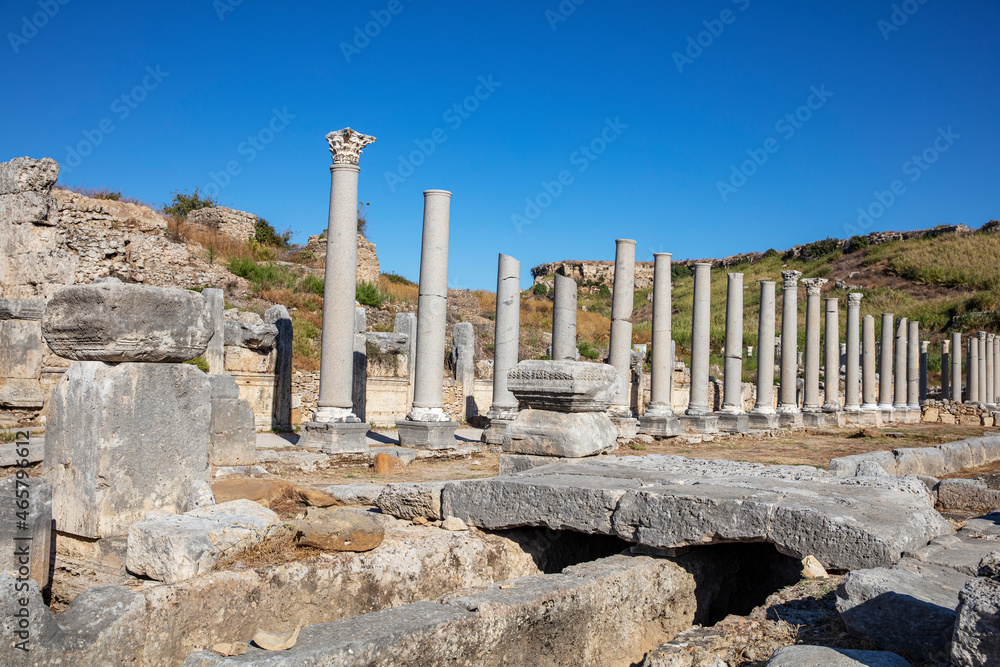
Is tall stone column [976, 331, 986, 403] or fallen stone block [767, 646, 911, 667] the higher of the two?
tall stone column [976, 331, 986, 403]

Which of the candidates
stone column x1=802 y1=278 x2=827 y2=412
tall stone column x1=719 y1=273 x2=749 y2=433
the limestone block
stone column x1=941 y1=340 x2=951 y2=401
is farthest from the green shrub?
stone column x1=941 y1=340 x2=951 y2=401

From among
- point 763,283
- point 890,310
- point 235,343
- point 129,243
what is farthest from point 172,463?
point 890,310

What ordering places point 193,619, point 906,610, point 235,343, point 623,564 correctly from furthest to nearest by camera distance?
point 235,343
point 623,564
point 193,619
point 906,610

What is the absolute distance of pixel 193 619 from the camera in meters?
3.85

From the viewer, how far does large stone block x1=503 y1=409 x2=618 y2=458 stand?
7148 millimetres

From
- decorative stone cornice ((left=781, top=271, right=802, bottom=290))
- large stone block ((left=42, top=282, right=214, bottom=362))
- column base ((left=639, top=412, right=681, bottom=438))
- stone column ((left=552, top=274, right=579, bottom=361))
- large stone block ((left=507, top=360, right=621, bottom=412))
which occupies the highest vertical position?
decorative stone cornice ((left=781, top=271, right=802, bottom=290))

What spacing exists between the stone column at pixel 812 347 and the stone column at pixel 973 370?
54.1 ft

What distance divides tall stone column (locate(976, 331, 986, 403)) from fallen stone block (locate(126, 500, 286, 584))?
4178 centimetres

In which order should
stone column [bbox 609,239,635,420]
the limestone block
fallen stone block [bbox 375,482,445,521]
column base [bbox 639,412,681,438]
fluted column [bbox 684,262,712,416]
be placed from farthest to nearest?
fluted column [bbox 684,262,712,416] → column base [bbox 639,412,681,438] → stone column [bbox 609,239,635,420] → fallen stone block [bbox 375,482,445,521] → the limestone block

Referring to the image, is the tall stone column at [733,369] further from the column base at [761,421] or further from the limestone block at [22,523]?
the limestone block at [22,523]

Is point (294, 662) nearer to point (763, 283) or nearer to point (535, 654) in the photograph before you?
point (535, 654)

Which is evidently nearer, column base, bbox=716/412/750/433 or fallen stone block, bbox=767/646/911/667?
fallen stone block, bbox=767/646/911/667

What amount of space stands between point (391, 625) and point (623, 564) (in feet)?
6.13

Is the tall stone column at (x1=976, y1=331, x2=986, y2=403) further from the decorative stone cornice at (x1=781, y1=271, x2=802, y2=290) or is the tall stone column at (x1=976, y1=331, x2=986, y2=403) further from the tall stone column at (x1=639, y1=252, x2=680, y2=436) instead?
the tall stone column at (x1=639, y1=252, x2=680, y2=436)
